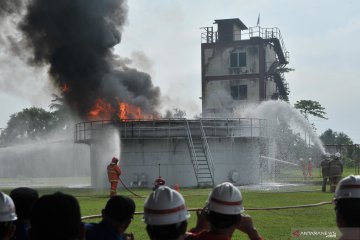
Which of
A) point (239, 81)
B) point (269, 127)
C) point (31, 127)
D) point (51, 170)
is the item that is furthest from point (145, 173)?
point (31, 127)

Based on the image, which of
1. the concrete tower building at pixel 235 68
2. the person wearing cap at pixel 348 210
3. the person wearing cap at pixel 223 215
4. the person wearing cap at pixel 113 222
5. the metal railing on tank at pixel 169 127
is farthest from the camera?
the concrete tower building at pixel 235 68

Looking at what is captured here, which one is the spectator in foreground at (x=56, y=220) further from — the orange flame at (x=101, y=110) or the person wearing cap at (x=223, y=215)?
the orange flame at (x=101, y=110)

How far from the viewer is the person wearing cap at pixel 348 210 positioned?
12.3 feet

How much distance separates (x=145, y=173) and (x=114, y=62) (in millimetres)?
11483

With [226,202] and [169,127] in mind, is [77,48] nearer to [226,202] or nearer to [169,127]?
[169,127]

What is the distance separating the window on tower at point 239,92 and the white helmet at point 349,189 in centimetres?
4869

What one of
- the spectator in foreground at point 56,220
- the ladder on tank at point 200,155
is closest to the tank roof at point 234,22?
the ladder on tank at point 200,155

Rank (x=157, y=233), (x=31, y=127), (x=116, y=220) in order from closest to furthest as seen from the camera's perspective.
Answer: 1. (x=157, y=233)
2. (x=116, y=220)
3. (x=31, y=127)

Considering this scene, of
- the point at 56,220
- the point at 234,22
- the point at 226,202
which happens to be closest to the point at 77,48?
the point at 234,22

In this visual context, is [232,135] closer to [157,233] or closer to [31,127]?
[157,233]

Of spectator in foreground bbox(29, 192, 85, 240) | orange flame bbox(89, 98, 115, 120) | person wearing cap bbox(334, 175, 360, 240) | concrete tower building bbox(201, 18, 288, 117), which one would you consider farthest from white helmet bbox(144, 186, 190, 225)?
concrete tower building bbox(201, 18, 288, 117)

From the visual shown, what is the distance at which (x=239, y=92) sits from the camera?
5281cm

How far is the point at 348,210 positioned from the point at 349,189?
217 mm

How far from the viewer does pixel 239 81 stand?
172ft
